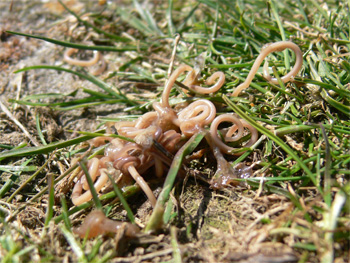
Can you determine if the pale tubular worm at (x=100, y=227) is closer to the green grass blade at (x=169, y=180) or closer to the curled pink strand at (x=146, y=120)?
the green grass blade at (x=169, y=180)

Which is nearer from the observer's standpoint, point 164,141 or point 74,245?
point 74,245

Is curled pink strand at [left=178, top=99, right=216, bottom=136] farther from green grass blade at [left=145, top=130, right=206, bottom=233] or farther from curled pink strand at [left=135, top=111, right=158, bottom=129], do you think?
curled pink strand at [left=135, top=111, right=158, bottom=129]

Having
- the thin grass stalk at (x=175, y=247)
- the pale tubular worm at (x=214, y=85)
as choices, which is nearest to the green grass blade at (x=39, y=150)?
the pale tubular worm at (x=214, y=85)

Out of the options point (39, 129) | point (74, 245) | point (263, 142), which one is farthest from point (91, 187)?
point (263, 142)

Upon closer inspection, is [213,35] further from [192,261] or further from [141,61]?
[192,261]

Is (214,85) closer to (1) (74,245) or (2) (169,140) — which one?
(2) (169,140)

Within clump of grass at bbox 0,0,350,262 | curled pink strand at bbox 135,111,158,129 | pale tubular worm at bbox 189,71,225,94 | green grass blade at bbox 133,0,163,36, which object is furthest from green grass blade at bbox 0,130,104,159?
green grass blade at bbox 133,0,163,36

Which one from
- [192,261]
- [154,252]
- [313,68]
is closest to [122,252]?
[154,252]
